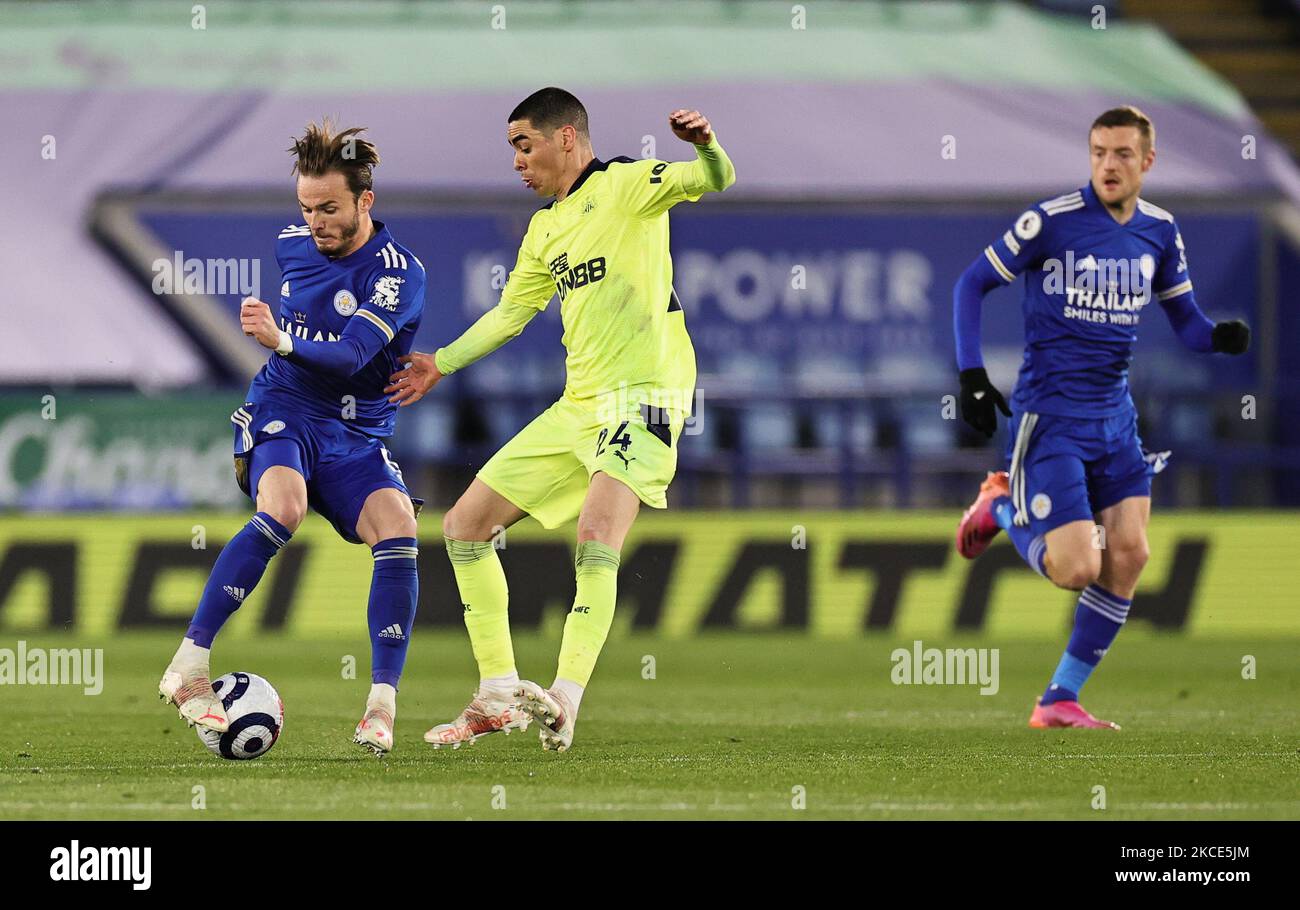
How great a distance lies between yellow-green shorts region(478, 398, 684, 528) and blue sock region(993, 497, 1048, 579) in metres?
1.94

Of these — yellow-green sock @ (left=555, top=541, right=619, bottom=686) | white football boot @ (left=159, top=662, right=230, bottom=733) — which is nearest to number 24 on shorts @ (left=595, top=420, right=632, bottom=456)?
yellow-green sock @ (left=555, top=541, right=619, bottom=686)

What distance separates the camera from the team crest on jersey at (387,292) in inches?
276

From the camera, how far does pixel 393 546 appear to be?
23.2 ft

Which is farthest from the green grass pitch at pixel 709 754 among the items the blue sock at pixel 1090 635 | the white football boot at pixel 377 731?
the blue sock at pixel 1090 635

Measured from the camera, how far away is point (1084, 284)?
8.05 m

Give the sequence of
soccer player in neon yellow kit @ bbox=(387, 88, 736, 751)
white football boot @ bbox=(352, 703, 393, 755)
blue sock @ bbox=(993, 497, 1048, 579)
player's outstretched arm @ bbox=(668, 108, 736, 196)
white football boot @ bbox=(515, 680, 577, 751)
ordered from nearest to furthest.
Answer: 1. white football boot @ bbox=(515, 680, 577, 751)
2. player's outstretched arm @ bbox=(668, 108, 736, 196)
3. white football boot @ bbox=(352, 703, 393, 755)
4. soccer player in neon yellow kit @ bbox=(387, 88, 736, 751)
5. blue sock @ bbox=(993, 497, 1048, 579)

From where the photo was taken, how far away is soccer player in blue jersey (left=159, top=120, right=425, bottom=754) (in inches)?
270

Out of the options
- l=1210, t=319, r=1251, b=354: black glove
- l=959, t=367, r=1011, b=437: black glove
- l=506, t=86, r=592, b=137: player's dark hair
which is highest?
l=506, t=86, r=592, b=137: player's dark hair

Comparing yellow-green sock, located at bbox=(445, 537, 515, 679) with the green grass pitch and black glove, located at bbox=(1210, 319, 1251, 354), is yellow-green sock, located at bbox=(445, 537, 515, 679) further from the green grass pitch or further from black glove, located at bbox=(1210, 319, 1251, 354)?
black glove, located at bbox=(1210, 319, 1251, 354)

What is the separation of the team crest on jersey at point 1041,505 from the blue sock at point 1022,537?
0.09 meters

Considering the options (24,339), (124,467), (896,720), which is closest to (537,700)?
(896,720)

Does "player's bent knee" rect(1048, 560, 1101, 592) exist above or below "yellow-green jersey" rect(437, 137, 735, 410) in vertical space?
below

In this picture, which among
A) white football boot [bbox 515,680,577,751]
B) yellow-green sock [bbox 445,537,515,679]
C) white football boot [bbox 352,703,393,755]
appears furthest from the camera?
yellow-green sock [bbox 445,537,515,679]

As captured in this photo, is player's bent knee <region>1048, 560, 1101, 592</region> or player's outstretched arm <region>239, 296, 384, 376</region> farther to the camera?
player's bent knee <region>1048, 560, 1101, 592</region>
